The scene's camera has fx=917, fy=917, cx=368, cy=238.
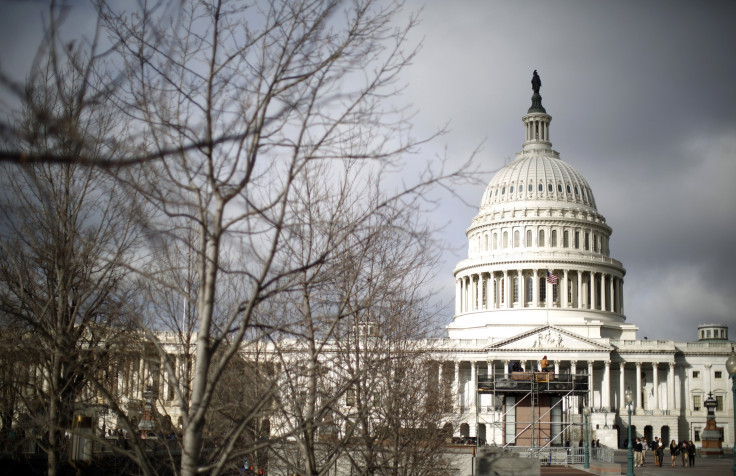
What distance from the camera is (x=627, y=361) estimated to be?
124 metres

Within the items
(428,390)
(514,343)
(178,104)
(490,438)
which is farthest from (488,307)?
(178,104)

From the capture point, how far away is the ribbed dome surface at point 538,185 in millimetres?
147625

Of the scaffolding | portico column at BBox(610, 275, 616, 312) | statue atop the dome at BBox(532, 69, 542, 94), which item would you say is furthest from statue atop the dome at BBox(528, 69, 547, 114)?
the scaffolding

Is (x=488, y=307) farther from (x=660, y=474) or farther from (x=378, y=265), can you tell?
(x=378, y=265)

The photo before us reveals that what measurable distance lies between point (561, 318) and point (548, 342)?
13766 mm

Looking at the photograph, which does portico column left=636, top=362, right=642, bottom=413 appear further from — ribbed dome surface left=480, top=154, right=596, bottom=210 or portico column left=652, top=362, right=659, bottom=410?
ribbed dome surface left=480, top=154, right=596, bottom=210

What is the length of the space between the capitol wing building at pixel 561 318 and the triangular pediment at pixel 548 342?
132 mm

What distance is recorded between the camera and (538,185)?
488 ft

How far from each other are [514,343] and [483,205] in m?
35.4

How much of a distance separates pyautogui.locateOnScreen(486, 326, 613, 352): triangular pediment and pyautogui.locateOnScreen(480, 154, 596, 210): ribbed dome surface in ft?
102

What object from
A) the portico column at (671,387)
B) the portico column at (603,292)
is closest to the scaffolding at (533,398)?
Answer: the portico column at (671,387)

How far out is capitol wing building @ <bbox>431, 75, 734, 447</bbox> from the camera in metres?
121

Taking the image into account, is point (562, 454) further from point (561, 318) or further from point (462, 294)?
point (462, 294)

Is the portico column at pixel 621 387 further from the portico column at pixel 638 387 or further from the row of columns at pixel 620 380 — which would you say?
the portico column at pixel 638 387
